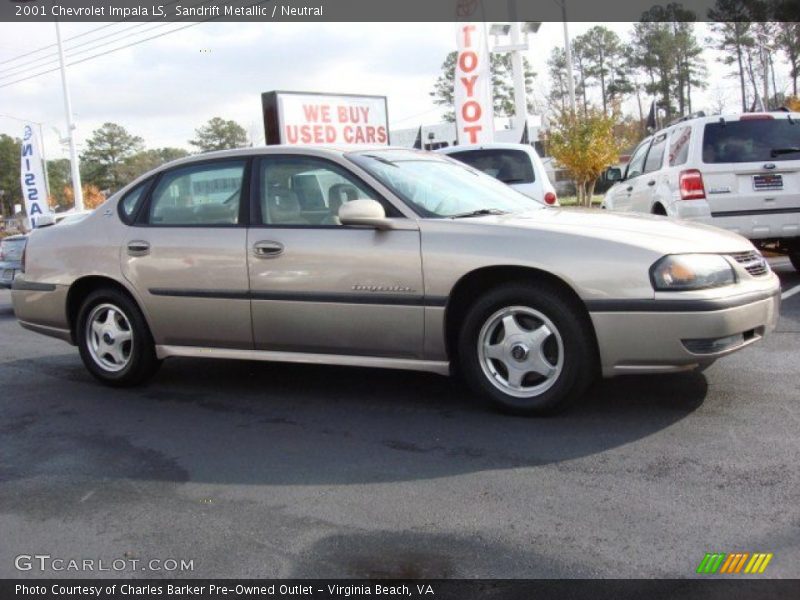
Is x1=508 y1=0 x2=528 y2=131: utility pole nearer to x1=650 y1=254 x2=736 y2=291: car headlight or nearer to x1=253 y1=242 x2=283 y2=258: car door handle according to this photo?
x1=253 y1=242 x2=283 y2=258: car door handle

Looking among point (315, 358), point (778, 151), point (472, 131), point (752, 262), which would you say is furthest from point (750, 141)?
point (472, 131)

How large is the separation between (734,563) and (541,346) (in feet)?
5.59

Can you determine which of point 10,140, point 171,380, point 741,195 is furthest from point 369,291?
point 10,140

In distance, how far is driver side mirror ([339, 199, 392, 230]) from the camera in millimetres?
4406

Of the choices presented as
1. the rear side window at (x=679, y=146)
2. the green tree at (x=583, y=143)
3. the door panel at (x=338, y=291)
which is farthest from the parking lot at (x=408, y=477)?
the green tree at (x=583, y=143)

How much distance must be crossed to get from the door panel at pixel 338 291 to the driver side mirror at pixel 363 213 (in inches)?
4.1

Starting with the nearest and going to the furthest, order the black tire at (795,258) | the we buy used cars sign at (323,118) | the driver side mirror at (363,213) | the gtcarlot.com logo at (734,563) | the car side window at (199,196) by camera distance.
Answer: the gtcarlot.com logo at (734,563)
the driver side mirror at (363,213)
the car side window at (199,196)
the black tire at (795,258)
the we buy used cars sign at (323,118)

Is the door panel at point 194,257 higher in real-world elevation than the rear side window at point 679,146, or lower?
lower

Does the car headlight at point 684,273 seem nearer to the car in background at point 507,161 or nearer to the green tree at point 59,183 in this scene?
the car in background at point 507,161

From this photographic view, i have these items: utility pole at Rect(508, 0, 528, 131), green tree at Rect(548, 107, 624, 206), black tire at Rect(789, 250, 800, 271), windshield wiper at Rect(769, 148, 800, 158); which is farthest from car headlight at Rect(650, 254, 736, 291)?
utility pole at Rect(508, 0, 528, 131)

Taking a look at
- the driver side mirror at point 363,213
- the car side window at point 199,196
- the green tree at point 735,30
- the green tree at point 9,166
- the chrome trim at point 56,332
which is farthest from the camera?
the green tree at point 9,166

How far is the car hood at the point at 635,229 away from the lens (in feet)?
13.4

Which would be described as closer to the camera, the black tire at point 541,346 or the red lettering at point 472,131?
the black tire at point 541,346

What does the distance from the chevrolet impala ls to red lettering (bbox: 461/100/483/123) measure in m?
13.5
